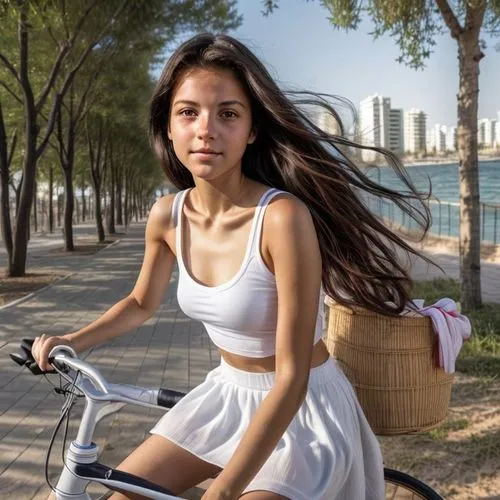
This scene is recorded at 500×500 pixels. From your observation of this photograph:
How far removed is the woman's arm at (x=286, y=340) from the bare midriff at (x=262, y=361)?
8.7 inches

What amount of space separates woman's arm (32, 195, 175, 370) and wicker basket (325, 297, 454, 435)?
0.60m

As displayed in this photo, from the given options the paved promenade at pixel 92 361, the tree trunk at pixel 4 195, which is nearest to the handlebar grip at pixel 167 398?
the paved promenade at pixel 92 361

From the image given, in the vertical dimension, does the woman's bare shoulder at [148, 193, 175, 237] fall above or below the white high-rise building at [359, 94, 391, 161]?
below

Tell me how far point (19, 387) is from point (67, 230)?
1659 centimetres

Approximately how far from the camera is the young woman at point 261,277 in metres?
1.65

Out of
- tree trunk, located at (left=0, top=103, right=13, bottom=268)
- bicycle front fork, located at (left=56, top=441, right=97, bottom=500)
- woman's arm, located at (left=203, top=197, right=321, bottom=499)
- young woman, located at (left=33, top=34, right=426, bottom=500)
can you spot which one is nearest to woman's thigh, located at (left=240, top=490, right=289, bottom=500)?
young woman, located at (left=33, top=34, right=426, bottom=500)

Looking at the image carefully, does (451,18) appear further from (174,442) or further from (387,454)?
(174,442)

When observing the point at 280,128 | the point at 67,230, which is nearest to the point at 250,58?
the point at 280,128

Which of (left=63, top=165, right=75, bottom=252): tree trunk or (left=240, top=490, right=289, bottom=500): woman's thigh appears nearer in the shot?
(left=240, top=490, right=289, bottom=500): woman's thigh

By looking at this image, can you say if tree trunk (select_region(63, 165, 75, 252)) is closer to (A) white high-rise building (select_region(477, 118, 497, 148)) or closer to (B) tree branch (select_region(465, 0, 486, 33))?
(A) white high-rise building (select_region(477, 118, 497, 148))

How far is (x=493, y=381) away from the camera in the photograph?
536 centimetres

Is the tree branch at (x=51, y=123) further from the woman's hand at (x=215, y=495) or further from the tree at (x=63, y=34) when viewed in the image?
the woman's hand at (x=215, y=495)

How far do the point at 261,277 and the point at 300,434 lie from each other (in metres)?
0.43

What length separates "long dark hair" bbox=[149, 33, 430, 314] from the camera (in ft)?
6.02
